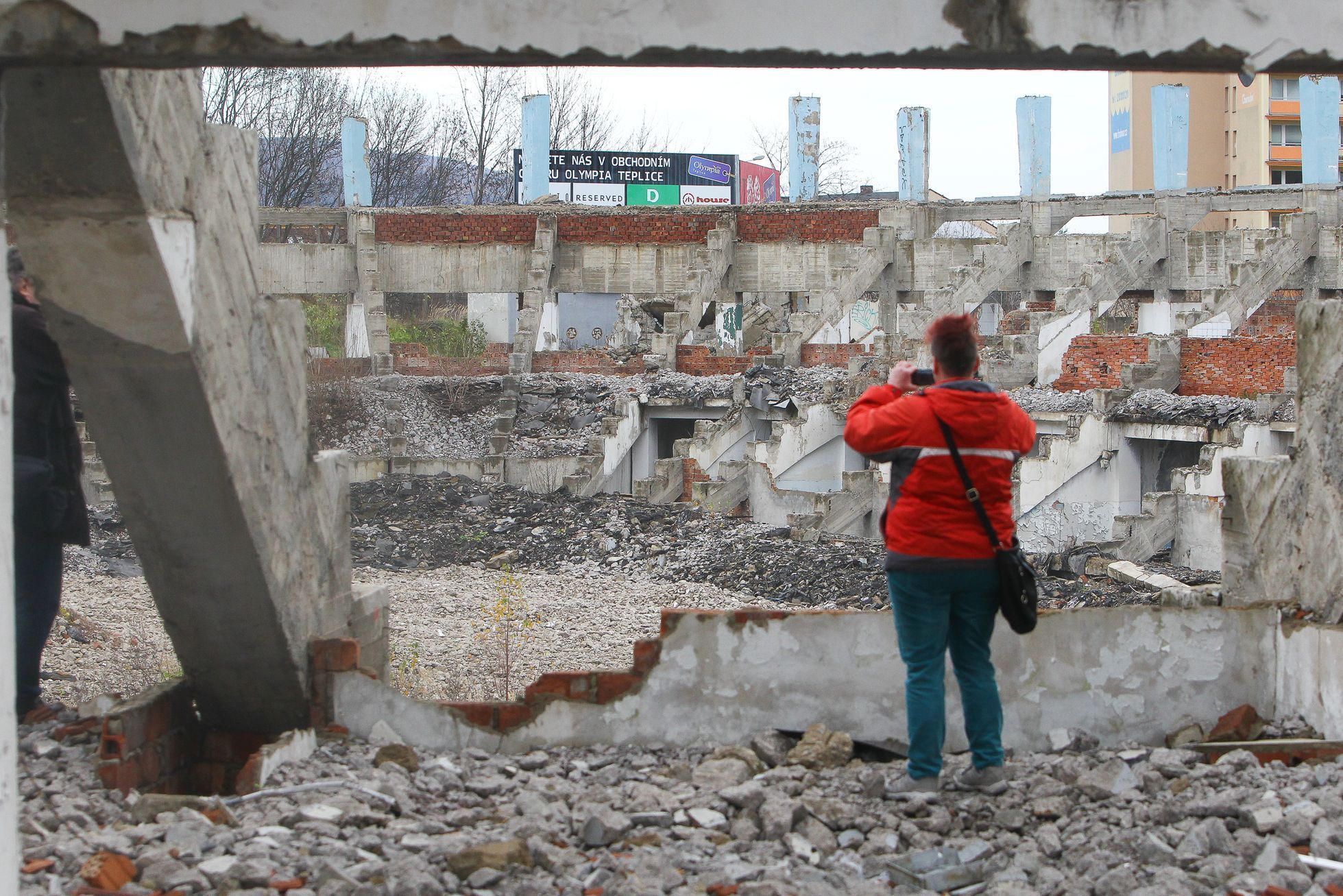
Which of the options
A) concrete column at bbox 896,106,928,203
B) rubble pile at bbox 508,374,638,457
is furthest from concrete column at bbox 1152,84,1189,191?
rubble pile at bbox 508,374,638,457

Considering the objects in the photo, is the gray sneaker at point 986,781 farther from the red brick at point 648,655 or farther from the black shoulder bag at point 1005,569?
the red brick at point 648,655

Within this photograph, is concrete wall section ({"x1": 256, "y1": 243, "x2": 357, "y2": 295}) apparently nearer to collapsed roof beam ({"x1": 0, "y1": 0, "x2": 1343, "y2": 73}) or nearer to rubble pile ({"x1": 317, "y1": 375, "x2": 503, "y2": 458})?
rubble pile ({"x1": 317, "y1": 375, "x2": 503, "y2": 458})

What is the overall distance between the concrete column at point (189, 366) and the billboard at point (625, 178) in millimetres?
22627

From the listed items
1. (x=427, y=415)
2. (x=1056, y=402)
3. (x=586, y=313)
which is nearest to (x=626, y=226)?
(x=427, y=415)

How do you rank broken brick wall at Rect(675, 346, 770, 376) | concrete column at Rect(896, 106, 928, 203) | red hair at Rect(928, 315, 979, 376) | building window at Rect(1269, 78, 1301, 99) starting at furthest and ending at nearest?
building window at Rect(1269, 78, 1301, 99) → concrete column at Rect(896, 106, 928, 203) → broken brick wall at Rect(675, 346, 770, 376) → red hair at Rect(928, 315, 979, 376)

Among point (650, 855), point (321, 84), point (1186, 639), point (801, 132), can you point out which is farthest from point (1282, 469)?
point (321, 84)

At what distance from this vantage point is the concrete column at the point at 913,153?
79.2ft

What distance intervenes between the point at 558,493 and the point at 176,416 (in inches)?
476

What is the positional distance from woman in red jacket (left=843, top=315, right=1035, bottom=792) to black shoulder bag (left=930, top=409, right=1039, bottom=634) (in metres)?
0.02

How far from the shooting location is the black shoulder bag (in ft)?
14.0

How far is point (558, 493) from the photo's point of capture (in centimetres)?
1653

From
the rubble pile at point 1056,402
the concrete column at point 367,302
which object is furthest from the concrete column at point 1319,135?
the concrete column at point 367,302

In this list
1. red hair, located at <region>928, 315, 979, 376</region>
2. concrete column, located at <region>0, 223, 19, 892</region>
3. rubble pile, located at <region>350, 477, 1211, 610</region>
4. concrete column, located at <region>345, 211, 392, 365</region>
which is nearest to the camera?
concrete column, located at <region>0, 223, 19, 892</region>

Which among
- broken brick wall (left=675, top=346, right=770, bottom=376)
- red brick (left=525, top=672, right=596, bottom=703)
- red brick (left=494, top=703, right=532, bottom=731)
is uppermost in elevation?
broken brick wall (left=675, top=346, right=770, bottom=376)
